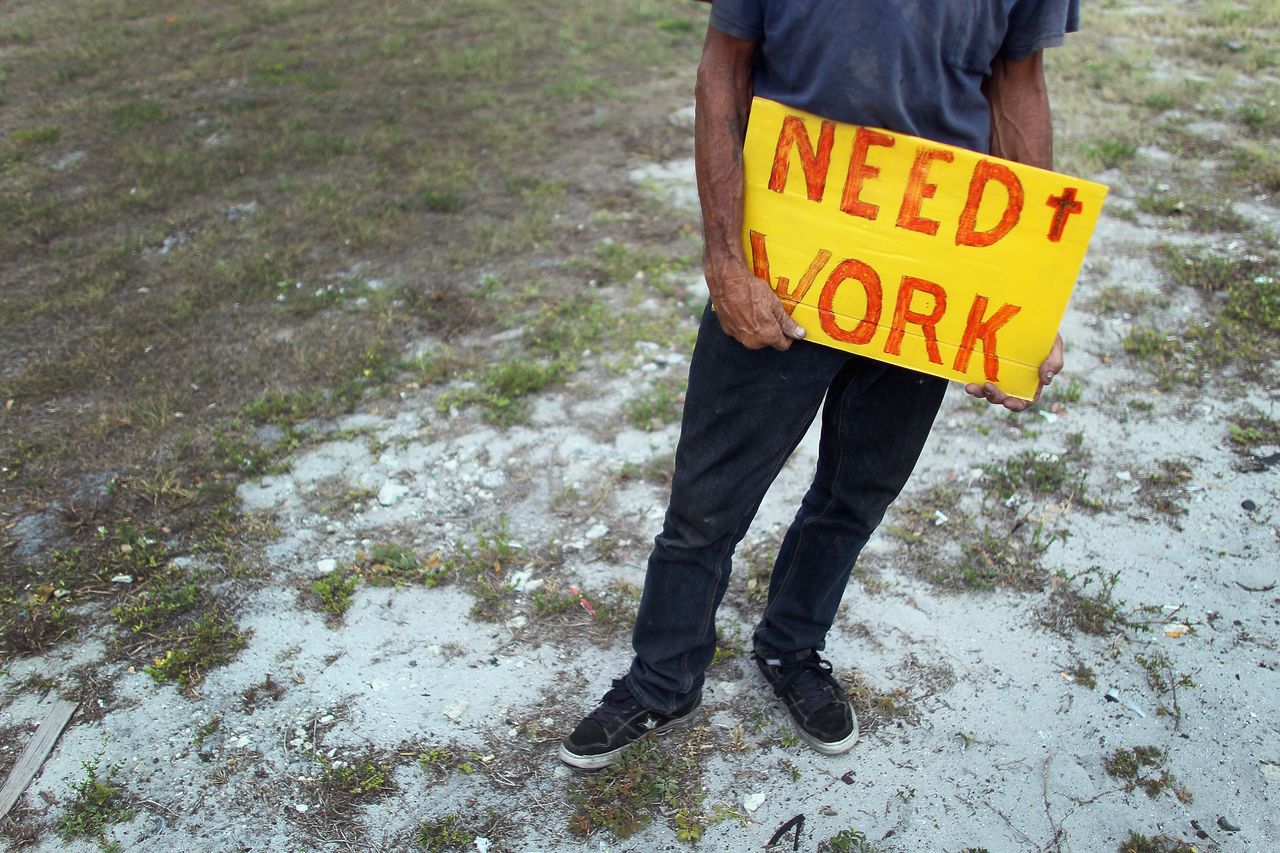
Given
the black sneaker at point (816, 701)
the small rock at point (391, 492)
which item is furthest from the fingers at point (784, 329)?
the small rock at point (391, 492)

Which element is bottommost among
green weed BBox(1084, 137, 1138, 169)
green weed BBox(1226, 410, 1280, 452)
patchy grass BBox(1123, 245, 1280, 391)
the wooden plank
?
the wooden plank

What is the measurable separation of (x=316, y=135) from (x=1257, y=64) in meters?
6.41

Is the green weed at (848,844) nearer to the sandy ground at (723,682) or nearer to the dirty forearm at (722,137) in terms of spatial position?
→ the sandy ground at (723,682)

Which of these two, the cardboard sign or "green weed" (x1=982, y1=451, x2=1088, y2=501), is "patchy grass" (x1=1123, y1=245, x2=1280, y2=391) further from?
the cardboard sign

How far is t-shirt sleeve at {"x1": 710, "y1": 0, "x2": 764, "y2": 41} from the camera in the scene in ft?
5.41

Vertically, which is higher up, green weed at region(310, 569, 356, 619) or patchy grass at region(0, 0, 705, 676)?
patchy grass at region(0, 0, 705, 676)

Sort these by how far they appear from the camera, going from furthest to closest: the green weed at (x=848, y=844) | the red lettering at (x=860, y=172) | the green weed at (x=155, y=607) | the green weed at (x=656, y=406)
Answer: the green weed at (x=656, y=406) < the green weed at (x=155, y=607) < the green weed at (x=848, y=844) < the red lettering at (x=860, y=172)

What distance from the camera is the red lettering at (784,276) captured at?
181 centimetres

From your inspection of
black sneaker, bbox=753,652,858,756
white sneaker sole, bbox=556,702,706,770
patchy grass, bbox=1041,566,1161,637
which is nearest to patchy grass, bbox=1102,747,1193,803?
patchy grass, bbox=1041,566,1161,637

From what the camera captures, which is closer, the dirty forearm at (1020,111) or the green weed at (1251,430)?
the dirty forearm at (1020,111)

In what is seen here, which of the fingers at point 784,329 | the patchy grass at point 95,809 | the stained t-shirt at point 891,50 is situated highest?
the stained t-shirt at point 891,50

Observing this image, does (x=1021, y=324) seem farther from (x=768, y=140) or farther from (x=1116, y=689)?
(x=1116, y=689)

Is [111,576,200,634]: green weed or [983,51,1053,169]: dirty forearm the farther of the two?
[111,576,200,634]: green weed

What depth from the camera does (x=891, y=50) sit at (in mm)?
1583
